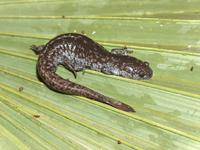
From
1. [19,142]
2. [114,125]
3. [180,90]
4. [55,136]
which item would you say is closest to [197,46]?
[180,90]

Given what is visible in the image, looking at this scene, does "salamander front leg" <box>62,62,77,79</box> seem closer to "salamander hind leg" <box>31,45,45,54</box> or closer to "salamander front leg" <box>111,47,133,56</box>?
"salamander hind leg" <box>31,45,45,54</box>

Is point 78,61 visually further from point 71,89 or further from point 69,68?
point 71,89

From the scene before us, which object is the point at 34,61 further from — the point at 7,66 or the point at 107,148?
the point at 107,148

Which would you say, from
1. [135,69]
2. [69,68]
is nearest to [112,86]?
[135,69]

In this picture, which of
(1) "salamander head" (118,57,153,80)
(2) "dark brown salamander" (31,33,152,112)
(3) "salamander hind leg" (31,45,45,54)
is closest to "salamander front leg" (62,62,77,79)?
(2) "dark brown salamander" (31,33,152,112)

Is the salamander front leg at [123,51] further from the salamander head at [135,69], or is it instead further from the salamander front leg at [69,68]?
the salamander front leg at [69,68]
